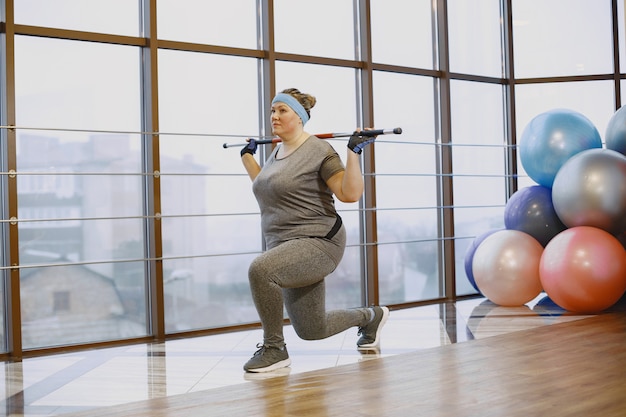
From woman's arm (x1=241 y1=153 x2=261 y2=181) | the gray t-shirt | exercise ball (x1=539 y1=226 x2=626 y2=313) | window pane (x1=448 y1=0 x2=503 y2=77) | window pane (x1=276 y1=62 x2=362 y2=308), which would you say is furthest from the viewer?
window pane (x1=448 y1=0 x2=503 y2=77)

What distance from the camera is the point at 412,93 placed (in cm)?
576

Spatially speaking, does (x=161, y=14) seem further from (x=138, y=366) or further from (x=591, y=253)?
(x=591, y=253)

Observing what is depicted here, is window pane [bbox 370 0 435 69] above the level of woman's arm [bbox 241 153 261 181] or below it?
above

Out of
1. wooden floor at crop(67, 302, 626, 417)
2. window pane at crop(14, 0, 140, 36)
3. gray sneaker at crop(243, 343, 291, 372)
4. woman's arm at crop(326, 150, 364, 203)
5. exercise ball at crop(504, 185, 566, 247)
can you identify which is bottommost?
wooden floor at crop(67, 302, 626, 417)

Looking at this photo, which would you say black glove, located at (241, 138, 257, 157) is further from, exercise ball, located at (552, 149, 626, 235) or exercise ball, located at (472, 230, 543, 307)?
exercise ball, located at (552, 149, 626, 235)

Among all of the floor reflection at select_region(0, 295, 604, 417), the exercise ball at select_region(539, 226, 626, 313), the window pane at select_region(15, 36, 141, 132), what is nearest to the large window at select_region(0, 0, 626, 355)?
the window pane at select_region(15, 36, 141, 132)

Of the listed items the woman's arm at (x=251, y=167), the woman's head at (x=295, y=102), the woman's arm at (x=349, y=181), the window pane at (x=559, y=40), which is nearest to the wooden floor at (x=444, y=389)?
the woman's arm at (x=349, y=181)

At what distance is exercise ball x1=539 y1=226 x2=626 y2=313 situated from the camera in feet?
14.8

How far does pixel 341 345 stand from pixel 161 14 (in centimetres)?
222

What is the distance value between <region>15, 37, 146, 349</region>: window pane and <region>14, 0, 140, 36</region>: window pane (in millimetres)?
99

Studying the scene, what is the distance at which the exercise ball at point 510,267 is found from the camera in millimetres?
4883

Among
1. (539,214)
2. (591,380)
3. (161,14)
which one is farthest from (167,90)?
(591,380)

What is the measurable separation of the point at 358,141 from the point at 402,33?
2.68 meters

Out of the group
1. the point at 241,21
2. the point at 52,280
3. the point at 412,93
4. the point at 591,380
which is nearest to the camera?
the point at 591,380
